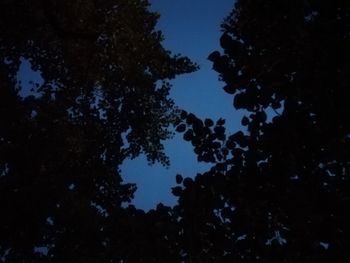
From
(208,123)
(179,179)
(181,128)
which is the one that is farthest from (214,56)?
(179,179)

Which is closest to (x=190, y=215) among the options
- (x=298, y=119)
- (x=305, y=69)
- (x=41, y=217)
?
(x=298, y=119)

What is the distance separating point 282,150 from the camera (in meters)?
5.14

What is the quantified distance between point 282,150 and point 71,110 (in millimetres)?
11786

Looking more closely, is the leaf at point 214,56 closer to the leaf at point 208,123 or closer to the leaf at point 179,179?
the leaf at point 208,123

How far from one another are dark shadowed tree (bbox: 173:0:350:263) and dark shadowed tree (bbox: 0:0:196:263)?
8.18 meters

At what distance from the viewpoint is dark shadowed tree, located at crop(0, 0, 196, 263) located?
13586mm

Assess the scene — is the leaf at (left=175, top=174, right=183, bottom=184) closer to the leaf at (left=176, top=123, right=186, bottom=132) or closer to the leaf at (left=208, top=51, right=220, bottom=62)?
the leaf at (left=176, top=123, right=186, bottom=132)

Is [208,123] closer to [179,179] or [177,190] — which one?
[179,179]

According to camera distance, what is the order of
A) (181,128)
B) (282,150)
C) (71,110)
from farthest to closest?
(71,110), (181,128), (282,150)

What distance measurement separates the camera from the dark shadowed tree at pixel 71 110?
44.6ft

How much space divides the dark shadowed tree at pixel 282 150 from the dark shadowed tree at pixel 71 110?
322 inches

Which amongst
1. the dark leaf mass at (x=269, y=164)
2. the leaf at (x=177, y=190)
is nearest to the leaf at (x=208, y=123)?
the dark leaf mass at (x=269, y=164)

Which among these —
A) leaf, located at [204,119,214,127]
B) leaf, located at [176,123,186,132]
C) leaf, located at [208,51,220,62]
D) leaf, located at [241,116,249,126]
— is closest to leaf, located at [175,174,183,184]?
leaf, located at [176,123,186,132]

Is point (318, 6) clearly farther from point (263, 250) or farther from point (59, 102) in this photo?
point (59, 102)
